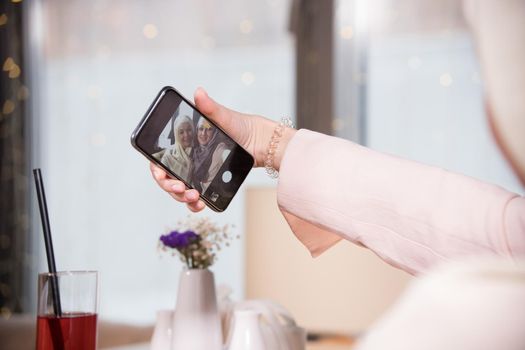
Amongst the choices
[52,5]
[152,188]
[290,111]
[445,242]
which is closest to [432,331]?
[445,242]

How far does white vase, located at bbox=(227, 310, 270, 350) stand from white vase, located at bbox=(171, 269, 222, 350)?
5cm

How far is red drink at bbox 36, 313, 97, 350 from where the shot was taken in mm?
969

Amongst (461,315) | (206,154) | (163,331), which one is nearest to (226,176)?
(206,154)

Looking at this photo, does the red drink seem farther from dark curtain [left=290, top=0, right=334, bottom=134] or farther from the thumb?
dark curtain [left=290, top=0, right=334, bottom=134]

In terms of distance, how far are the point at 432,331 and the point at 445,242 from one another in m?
0.48

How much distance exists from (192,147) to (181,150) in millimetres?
20

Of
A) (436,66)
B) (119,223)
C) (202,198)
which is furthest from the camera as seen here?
(119,223)

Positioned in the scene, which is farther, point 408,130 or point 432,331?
point 408,130

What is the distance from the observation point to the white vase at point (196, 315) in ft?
3.80

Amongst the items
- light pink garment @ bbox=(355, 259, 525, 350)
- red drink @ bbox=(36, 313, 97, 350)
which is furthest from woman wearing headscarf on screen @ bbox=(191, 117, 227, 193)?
light pink garment @ bbox=(355, 259, 525, 350)

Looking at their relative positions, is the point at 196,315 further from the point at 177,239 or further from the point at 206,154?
the point at 206,154

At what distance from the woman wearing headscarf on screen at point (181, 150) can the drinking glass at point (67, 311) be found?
7.1 inches

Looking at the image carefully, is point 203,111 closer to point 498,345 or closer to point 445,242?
point 445,242

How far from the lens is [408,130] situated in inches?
119
